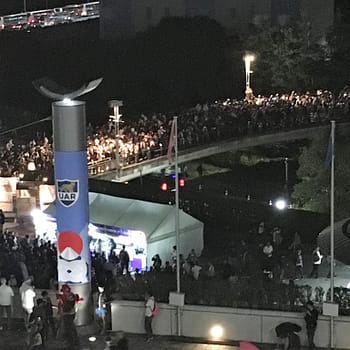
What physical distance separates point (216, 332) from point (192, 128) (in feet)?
69.0

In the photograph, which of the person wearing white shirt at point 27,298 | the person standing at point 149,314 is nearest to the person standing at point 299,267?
the person standing at point 149,314

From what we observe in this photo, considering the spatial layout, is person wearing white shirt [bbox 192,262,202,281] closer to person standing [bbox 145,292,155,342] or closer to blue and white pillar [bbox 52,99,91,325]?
person standing [bbox 145,292,155,342]

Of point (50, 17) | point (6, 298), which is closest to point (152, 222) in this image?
point (6, 298)

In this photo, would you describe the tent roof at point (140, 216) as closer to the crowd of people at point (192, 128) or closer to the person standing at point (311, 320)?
the person standing at point (311, 320)

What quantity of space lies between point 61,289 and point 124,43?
48956mm

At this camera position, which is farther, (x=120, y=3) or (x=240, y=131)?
(x=120, y=3)

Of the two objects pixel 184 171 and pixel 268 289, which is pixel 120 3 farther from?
pixel 268 289

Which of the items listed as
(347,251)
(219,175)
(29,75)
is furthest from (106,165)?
(29,75)

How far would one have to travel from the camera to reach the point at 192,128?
40156 mm

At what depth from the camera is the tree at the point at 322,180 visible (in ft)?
111

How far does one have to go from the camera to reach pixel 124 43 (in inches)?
2638

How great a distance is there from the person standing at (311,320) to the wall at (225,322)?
0.85ft

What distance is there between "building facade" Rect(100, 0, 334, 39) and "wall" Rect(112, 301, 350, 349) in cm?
4286

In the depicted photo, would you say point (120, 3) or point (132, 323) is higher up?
point (120, 3)
